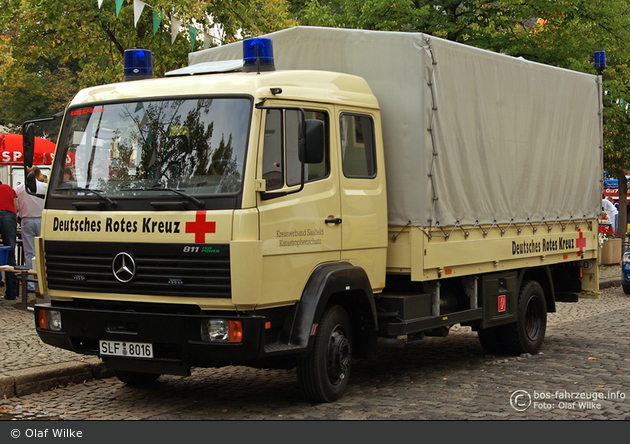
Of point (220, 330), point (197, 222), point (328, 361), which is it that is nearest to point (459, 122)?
point (328, 361)

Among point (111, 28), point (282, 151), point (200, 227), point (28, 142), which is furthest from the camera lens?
point (111, 28)

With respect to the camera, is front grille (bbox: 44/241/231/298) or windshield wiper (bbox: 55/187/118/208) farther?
windshield wiper (bbox: 55/187/118/208)

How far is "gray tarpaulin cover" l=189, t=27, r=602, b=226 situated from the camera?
7465 mm

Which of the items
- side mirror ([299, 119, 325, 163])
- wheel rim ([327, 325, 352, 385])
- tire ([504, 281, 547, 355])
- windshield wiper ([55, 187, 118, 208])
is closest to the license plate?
windshield wiper ([55, 187, 118, 208])

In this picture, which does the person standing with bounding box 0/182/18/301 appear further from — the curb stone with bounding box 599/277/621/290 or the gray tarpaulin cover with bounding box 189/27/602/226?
the curb stone with bounding box 599/277/621/290

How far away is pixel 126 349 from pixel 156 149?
1612 mm

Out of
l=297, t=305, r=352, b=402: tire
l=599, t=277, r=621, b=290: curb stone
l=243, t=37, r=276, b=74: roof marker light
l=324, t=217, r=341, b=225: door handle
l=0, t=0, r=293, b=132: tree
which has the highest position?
l=0, t=0, r=293, b=132: tree

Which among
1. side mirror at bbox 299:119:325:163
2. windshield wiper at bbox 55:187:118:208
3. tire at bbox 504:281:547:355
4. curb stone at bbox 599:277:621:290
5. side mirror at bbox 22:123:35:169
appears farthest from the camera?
curb stone at bbox 599:277:621:290

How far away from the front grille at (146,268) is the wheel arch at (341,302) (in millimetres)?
768

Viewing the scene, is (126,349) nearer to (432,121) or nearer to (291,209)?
(291,209)

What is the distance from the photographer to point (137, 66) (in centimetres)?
740

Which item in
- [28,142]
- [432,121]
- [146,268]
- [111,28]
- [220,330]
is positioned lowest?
[220,330]

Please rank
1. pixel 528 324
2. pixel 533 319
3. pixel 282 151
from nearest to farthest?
pixel 282 151
pixel 528 324
pixel 533 319

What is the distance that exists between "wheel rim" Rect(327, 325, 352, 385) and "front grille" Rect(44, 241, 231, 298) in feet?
4.38
